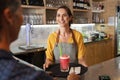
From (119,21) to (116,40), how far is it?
1.87 feet

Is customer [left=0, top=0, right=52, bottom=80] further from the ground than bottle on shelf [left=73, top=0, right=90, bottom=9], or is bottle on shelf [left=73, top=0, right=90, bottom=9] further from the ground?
bottle on shelf [left=73, top=0, right=90, bottom=9]

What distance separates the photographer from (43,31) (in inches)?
164

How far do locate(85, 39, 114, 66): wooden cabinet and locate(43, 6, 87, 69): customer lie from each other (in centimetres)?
204

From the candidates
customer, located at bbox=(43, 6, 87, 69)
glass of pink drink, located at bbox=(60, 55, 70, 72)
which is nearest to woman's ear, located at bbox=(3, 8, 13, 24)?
glass of pink drink, located at bbox=(60, 55, 70, 72)

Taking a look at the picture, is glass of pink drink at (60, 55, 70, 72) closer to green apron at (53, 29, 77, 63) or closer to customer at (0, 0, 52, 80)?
green apron at (53, 29, 77, 63)

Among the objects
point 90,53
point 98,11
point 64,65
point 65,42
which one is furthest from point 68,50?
Result: point 98,11

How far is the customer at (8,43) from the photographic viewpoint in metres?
0.60

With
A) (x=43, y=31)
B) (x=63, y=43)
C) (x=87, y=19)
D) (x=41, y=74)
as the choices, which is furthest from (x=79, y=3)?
(x=41, y=74)

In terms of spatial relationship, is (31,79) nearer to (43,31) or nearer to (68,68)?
(68,68)

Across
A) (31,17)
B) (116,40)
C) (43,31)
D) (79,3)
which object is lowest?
(116,40)

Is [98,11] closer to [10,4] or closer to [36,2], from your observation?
[36,2]

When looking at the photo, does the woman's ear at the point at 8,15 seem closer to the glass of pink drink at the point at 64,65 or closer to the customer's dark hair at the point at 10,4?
the customer's dark hair at the point at 10,4

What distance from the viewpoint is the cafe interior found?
3.25m

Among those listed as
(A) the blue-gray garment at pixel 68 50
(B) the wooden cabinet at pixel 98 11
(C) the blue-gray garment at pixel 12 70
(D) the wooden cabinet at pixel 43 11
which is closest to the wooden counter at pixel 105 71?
(A) the blue-gray garment at pixel 68 50
